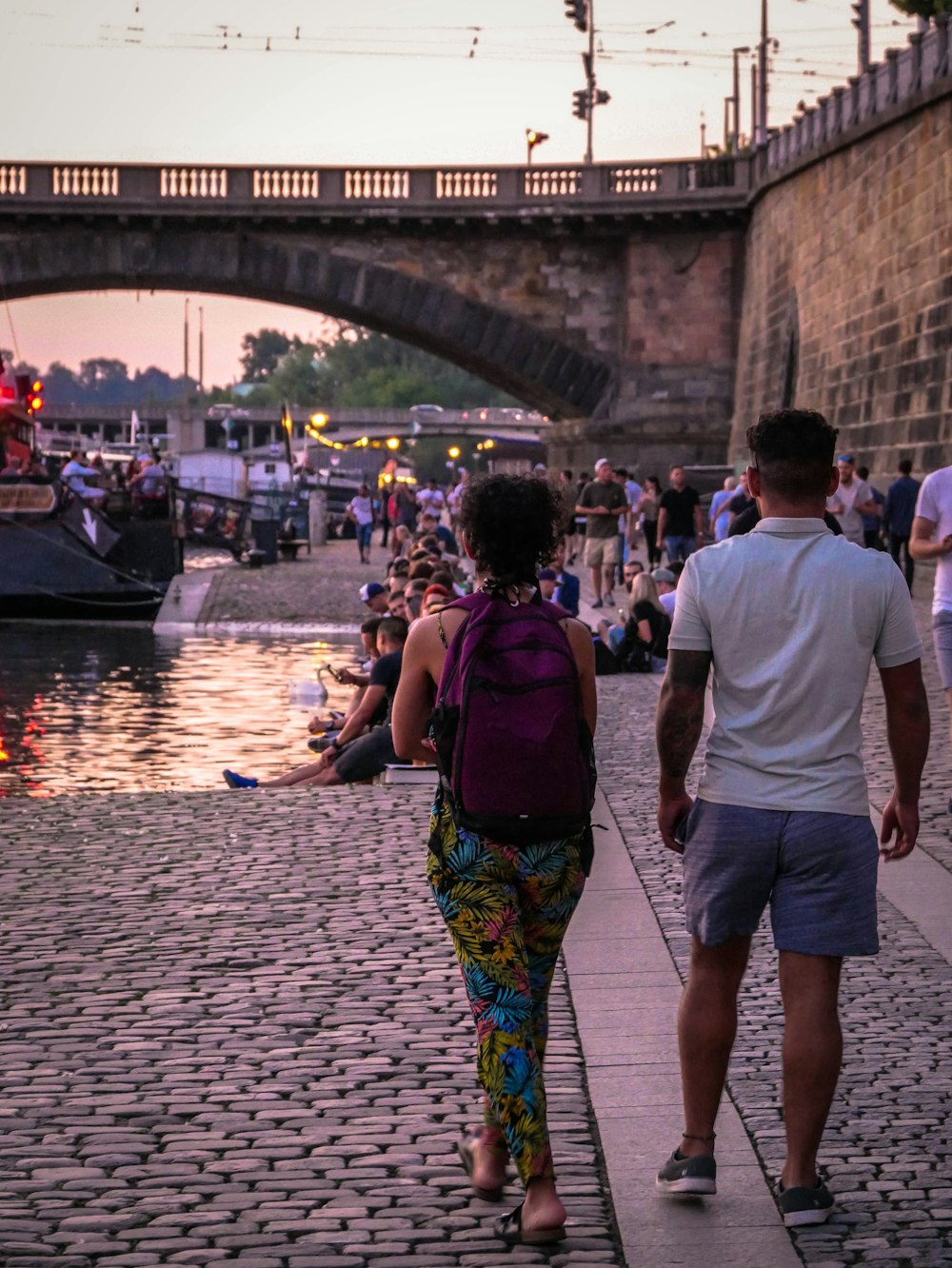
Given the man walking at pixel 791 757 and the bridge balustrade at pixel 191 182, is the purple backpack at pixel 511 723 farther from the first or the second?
the bridge balustrade at pixel 191 182

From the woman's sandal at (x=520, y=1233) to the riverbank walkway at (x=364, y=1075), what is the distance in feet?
0.12

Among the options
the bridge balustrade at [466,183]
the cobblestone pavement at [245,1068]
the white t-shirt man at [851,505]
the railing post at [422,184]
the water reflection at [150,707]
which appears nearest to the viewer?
the cobblestone pavement at [245,1068]

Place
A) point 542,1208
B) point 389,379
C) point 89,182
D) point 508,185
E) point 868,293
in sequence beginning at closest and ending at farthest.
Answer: point 542,1208, point 868,293, point 508,185, point 89,182, point 389,379

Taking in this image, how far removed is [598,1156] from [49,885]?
3.75 metres

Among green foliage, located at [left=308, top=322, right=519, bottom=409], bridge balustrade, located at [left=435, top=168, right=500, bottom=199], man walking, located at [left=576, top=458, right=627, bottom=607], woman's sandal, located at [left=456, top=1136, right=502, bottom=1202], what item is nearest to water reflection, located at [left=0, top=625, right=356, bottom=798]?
man walking, located at [left=576, top=458, right=627, bottom=607]

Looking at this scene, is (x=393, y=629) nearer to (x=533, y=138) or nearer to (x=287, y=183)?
(x=287, y=183)

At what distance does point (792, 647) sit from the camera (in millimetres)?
4234

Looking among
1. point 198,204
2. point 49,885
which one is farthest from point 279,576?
point 49,885

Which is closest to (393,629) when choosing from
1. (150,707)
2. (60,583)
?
(150,707)

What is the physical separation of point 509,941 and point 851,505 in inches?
695

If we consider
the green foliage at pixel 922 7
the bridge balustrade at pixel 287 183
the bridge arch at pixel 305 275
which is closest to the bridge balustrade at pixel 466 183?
the bridge arch at pixel 305 275

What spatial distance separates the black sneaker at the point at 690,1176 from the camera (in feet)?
14.1

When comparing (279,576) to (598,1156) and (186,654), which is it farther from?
(598,1156)

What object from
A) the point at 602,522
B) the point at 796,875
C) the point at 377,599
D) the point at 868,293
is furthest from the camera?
the point at 868,293
